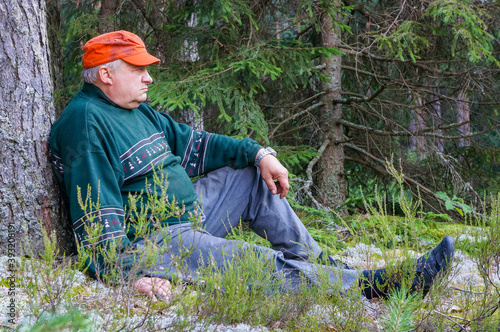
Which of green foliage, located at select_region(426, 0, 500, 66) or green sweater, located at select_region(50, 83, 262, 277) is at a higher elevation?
green foliage, located at select_region(426, 0, 500, 66)

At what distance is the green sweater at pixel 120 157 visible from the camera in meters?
2.57

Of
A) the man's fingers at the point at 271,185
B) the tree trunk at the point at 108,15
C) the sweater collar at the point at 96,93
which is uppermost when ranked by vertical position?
the tree trunk at the point at 108,15

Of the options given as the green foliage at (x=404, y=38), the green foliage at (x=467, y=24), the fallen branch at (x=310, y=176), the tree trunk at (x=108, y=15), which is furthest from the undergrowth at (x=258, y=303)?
the tree trunk at (x=108, y=15)

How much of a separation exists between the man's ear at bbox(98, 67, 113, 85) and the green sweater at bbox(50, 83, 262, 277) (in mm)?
78

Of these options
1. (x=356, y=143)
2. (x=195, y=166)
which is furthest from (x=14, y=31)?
(x=356, y=143)

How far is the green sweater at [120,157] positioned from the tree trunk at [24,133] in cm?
11

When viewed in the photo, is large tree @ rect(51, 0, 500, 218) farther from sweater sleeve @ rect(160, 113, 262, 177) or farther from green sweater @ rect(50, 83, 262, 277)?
green sweater @ rect(50, 83, 262, 277)

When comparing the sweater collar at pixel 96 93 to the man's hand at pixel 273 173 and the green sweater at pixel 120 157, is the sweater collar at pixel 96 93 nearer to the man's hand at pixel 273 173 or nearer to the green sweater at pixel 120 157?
the green sweater at pixel 120 157

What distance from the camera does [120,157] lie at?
2805 mm

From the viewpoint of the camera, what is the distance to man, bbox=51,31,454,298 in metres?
2.44

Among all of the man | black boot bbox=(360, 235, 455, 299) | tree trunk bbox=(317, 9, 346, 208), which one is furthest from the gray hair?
tree trunk bbox=(317, 9, 346, 208)

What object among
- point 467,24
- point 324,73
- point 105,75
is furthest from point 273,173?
point 324,73

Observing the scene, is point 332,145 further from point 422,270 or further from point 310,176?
point 422,270

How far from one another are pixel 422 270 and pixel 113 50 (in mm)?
2204
